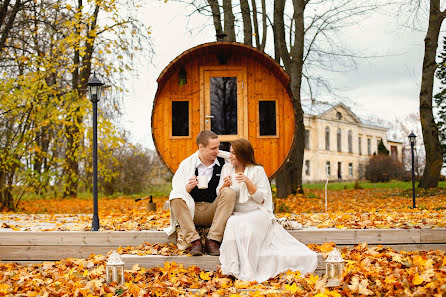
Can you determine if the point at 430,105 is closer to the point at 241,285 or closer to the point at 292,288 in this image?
the point at 241,285

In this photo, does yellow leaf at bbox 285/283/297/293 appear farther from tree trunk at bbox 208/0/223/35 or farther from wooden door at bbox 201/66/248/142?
tree trunk at bbox 208/0/223/35

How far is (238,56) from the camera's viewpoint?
30.5ft

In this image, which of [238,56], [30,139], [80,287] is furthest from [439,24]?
[80,287]

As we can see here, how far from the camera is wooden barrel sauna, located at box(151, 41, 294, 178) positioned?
9023mm

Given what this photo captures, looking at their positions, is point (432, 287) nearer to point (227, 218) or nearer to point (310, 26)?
point (227, 218)

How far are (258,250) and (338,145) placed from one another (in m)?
45.5

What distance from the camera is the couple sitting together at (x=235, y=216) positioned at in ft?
16.7

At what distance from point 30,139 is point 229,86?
486 cm

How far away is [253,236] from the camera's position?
5113 mm

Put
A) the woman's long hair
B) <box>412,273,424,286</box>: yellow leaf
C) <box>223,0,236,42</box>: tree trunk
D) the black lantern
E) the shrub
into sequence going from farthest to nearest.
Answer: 1. the shrub
2. <box>223,0,236,42</box>: tree trunk
3. the black lantern
4. the woman's long hair
5. <box>412,273,424,286</box>: yellow leaf

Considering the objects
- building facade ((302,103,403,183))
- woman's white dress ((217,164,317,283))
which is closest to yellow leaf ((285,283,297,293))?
woman's white dress ((217,164,317,283))

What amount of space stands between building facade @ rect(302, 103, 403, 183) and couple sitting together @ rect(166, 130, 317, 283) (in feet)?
123

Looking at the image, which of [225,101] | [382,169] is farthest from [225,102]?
[382,169]

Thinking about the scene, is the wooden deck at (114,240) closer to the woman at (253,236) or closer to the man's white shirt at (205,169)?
the woman at (253,236)
